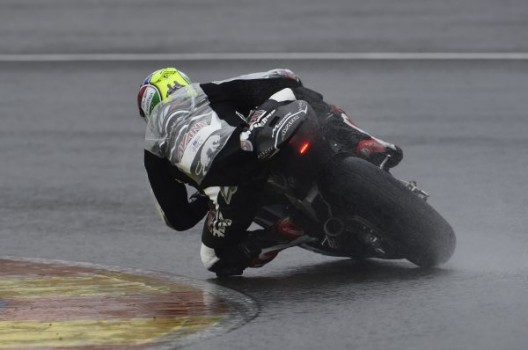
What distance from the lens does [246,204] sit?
7.48m

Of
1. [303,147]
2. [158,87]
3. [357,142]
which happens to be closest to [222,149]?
[303,147]

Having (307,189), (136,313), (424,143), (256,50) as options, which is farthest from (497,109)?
(136,313)

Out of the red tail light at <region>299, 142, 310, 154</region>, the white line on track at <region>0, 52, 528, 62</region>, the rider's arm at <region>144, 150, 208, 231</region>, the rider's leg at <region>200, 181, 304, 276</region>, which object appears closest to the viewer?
the red tail light at <region>299, 142, 310, 154</region>

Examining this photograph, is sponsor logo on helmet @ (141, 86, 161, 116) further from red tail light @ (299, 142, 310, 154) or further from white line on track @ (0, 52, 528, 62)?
white line on track @ (0, 52, 528, 62)

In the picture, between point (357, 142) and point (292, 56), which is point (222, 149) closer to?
point (357, 142)

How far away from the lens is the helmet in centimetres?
776

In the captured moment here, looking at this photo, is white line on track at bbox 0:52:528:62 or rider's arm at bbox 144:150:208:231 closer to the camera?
rider's arm at bbox 144:150:208:231

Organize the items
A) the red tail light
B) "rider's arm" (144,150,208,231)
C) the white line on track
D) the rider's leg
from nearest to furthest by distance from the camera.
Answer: the red tail light
the rider's leg
"rider's arm" (144,150,208,231)
the white line on track

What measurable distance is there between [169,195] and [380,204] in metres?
1.10

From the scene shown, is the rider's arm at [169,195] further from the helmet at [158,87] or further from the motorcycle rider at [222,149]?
the helmet at [158,87]

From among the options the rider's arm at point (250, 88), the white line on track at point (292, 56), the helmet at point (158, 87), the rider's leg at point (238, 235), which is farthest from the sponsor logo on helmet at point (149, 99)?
the white line on track at point (292, 56)

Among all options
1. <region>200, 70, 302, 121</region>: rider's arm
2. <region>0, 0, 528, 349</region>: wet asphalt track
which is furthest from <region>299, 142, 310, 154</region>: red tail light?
<region>0, 0, 528, 349</region>: wet asphalt track

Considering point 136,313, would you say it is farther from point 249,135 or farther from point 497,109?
point 497,109

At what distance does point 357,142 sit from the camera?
25.3 feet
